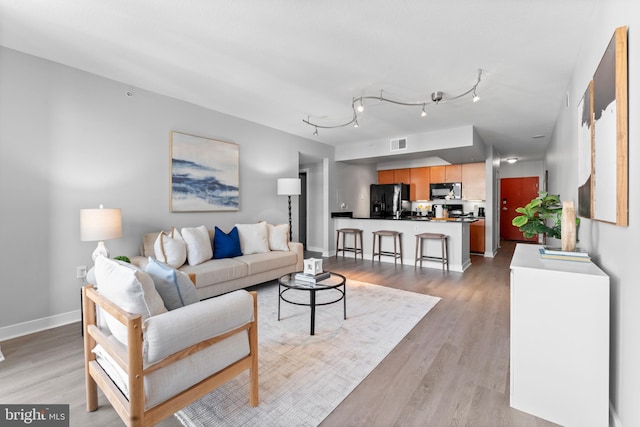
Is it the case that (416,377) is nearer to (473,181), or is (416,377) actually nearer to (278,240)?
(278,240)

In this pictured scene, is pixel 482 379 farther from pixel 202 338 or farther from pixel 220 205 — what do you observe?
pixel 220 205

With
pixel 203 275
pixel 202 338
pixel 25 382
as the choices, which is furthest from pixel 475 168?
pixel 25 382

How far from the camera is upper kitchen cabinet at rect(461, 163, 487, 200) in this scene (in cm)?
696

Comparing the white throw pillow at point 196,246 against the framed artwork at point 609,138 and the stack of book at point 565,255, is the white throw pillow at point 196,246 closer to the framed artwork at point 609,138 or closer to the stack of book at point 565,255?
the stack of book at point 565,255

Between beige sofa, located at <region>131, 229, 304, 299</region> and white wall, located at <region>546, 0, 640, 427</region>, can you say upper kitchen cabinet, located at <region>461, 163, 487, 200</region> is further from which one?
white wall, located at <region>546, 0, 640, 427</region>

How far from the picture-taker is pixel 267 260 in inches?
152

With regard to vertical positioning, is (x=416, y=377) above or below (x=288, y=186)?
below

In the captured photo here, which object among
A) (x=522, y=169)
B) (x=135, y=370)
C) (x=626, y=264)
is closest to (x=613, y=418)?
(x=626, y=264)

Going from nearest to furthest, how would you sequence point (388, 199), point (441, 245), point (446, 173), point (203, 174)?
point (203, 174) → point (441, 245) → point (446, 173) → point (388, 199)

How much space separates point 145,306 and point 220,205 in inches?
120

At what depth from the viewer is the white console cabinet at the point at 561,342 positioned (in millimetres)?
1463

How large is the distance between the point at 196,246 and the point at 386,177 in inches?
243

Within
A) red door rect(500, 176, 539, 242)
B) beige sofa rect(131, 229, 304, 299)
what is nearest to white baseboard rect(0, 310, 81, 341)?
beige sofa rect(131, 229, 304, 299)

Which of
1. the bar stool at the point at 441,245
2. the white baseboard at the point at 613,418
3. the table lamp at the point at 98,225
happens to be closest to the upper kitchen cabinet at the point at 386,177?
the bar stool at the point at 441,245
